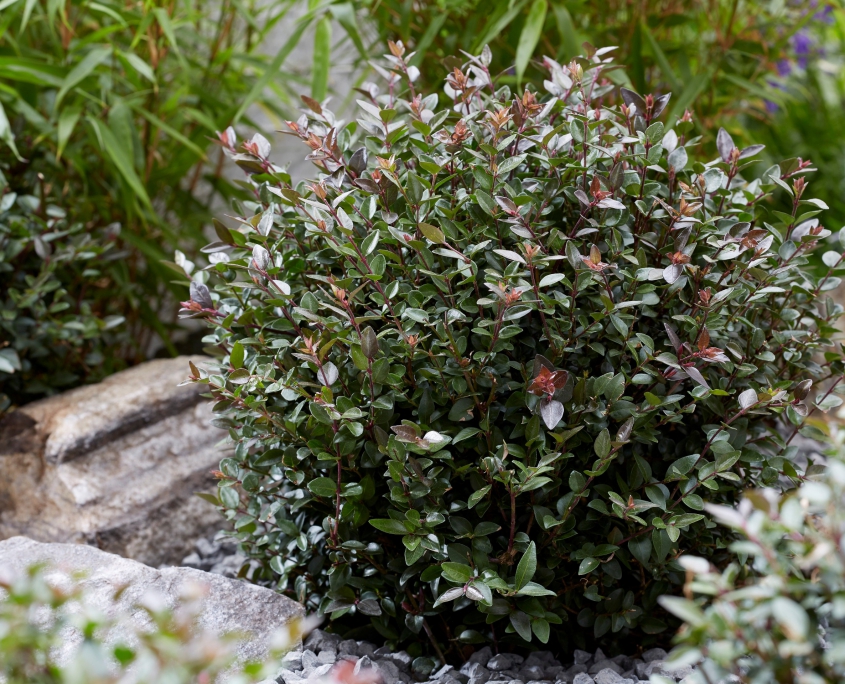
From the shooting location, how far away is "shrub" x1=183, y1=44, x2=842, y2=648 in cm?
96

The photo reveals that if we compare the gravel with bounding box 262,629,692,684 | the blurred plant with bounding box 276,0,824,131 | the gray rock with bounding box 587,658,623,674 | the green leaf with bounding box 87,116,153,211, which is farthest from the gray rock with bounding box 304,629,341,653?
the blurred plant with bounding box 276,0,824,131

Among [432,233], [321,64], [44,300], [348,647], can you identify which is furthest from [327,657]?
[321,64]

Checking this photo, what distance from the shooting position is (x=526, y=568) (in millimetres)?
939

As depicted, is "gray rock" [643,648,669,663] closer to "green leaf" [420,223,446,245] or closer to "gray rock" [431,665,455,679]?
"gray rock" [431,665,455,679]

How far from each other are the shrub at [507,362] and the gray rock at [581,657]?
0.9 inches

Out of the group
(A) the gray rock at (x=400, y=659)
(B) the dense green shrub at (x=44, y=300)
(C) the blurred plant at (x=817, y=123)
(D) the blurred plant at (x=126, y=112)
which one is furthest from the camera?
(C) the blurred plant at (x=817, y=123)

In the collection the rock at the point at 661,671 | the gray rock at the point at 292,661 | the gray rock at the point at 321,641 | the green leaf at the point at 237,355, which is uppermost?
the green leaf at the point at 237,355

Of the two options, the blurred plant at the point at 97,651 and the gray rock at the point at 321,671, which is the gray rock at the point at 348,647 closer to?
the gray rock at the point at 321,671

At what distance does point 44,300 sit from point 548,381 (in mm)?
1364

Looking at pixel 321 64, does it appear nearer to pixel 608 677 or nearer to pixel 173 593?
pixel 173 593

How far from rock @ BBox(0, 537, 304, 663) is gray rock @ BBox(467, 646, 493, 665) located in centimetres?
25

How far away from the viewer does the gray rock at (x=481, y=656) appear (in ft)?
3.56

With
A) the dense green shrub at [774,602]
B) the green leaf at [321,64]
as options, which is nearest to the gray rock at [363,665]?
the dense green shrub at [774,602]

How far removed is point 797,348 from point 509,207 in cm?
54
